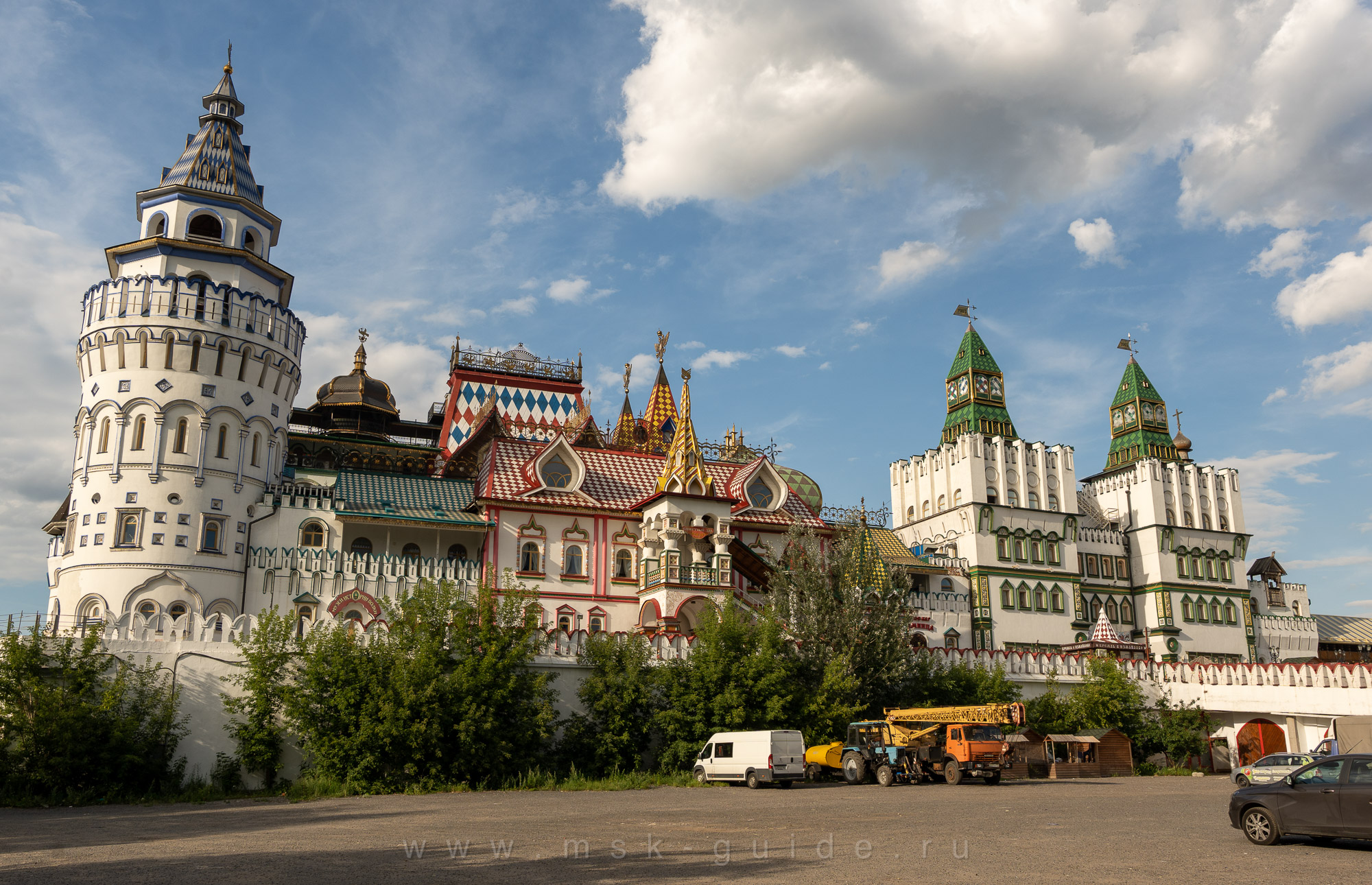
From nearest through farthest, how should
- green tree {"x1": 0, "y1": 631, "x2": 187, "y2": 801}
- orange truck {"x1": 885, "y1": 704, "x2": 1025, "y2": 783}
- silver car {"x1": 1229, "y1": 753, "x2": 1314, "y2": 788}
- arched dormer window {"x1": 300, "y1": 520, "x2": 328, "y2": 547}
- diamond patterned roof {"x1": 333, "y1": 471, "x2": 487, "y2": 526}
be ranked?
1. green tree {"x1": 0, "y1": 631, "x2": 187, "y2": 801}
2. silver car {"x1": 1229, "y1": 753, "x2": 1314, "y2": 788}
3. orange truck {"x1": 885, "y1": 704, "x2": 1025, "y2": 783}
4. arched dormer window {"x1": 300, "y1": 520, "x2": 328, "y2": 547}
5. diamond patterned roof {"x1": 333, "y1": 471, "x2": 487, "y2": 526}

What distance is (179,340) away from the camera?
39906 millimetres

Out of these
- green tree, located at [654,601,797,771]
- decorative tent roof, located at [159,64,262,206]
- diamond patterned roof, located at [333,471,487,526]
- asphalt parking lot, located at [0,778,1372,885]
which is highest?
decorative tent roof, located at [159,64,262,206]

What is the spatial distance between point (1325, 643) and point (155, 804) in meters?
68.0

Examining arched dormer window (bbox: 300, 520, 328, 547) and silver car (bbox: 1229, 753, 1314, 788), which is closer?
silver car (bbox: 1229, 753, 1314, 788)

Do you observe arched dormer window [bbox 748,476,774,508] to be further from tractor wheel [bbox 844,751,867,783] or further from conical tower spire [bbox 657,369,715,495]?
tractor wheel [bbox 844,751,867,783]

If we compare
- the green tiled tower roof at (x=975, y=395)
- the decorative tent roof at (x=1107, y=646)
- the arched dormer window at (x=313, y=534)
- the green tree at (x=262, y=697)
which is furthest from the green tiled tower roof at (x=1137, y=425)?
the green tree at (x=262, y=697)

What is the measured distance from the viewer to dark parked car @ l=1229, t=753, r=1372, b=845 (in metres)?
14.8

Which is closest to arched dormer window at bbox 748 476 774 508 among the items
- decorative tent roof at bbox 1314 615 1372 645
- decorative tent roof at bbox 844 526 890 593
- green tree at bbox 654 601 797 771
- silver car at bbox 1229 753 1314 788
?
decorative tent roof at bbox 844 526 890 593

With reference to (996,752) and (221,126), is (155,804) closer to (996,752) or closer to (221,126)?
(996,752)

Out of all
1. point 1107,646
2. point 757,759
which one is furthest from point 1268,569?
point 757,759

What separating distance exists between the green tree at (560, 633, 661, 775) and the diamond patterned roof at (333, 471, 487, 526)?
13.1 m

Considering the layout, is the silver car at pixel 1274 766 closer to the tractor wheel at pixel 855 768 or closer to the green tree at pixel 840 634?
the tractor wheel at pixel 855 768

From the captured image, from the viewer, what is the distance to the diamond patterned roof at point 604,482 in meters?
43.9

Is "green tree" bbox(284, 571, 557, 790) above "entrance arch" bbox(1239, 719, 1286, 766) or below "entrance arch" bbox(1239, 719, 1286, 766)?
above
